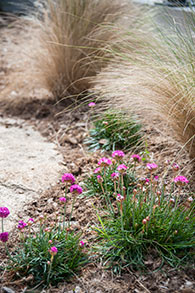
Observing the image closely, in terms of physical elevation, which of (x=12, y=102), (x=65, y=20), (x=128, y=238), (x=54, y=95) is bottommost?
(x=12, y=102)

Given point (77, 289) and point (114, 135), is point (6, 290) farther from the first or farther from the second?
→ point (114, 135)

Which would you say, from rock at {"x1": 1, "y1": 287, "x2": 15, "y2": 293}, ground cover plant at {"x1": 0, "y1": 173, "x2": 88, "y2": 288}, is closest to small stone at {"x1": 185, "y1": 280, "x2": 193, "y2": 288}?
ground cover plant at {"x1": 0, "y1": 173, "x2": 88, "y2": 288}

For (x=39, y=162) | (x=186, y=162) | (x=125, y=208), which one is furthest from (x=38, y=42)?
(x=125, y=208)

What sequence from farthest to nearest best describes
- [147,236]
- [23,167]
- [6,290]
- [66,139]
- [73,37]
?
[73,37]
[66,139]
[23,167]
[147,236]
[6,290]

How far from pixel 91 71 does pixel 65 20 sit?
519 mm

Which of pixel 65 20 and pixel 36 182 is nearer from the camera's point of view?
pixel 36 182

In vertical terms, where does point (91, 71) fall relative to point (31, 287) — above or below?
above

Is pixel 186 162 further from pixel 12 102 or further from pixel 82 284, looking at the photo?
pixel 12 102

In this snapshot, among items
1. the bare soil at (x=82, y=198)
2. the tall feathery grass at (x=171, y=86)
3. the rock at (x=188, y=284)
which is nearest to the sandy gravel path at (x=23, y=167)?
the bare soil at (x=82, y=198)

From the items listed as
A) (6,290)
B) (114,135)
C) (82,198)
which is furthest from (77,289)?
(114,135)

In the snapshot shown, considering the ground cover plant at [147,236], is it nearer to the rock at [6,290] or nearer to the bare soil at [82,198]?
the bare soil at [82,198]

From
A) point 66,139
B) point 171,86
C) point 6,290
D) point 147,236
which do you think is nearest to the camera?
point 6,290

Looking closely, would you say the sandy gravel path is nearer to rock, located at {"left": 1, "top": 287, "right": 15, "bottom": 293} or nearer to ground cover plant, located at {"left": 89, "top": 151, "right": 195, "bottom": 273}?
rock, located at {"left": 1, "top": 287, "right": 15, "bottom": 293}

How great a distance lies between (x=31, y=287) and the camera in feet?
4.88
